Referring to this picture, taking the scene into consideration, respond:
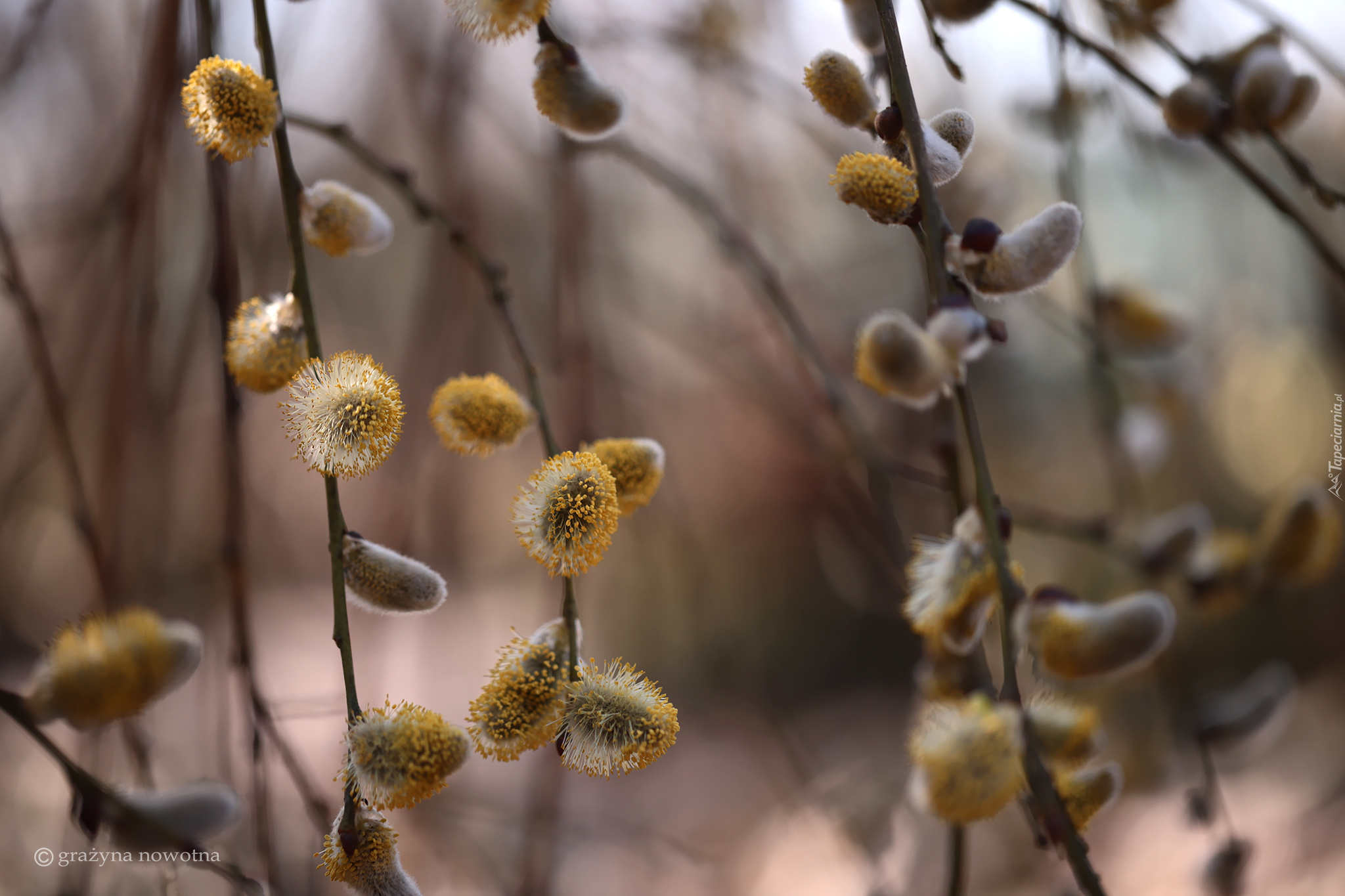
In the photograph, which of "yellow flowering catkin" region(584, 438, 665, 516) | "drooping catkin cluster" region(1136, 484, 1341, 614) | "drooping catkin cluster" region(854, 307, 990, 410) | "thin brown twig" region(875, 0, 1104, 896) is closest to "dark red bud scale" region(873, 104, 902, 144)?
"thin brown twig" region(875, 0, 1104, 896)

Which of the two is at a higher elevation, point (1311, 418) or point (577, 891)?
point (1311, 418)

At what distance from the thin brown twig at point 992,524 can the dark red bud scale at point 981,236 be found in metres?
0.01

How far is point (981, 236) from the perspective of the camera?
393mm

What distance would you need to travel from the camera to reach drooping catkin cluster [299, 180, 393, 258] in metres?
0.49

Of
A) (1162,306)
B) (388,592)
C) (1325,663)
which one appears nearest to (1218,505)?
(1325,663)

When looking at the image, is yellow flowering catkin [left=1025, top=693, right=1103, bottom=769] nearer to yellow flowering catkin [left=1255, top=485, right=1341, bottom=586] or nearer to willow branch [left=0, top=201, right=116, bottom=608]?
yellow flowering catkin [left=1255, top=485, right=1341, bottom=586]

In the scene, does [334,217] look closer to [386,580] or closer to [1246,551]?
[386,580]

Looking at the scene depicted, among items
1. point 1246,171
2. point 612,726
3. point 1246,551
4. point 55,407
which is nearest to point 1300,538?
point 1246,551

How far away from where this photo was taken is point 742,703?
1.85 meters

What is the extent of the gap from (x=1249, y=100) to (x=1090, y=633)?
0.50 meters

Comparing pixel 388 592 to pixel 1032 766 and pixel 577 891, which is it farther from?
pixel 577 891

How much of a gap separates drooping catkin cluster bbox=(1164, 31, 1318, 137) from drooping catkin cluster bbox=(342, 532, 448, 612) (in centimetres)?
65

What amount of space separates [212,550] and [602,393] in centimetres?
91

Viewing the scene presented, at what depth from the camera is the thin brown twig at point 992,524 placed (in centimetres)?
33
